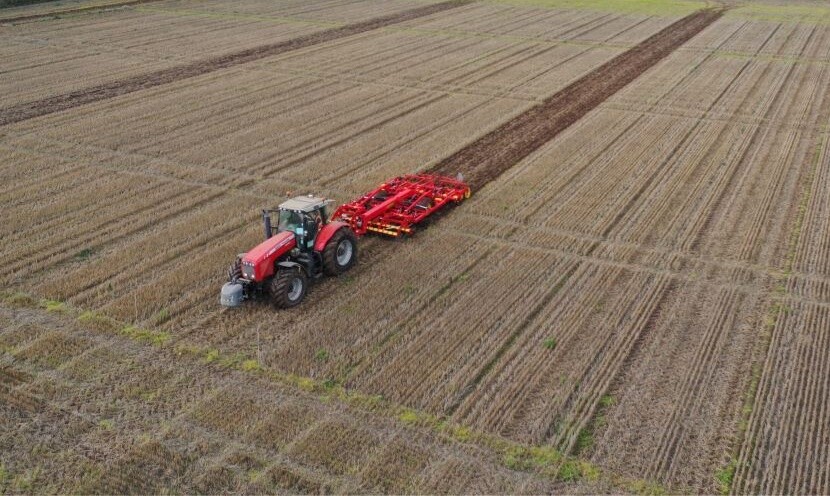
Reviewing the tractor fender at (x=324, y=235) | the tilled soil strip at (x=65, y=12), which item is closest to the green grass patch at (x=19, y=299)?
the tractor fender at (x=324, y=235)

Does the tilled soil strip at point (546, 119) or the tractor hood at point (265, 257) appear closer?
the tractor hood at point (265, 257)

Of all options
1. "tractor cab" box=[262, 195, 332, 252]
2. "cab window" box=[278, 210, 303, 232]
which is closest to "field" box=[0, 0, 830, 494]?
"tractor cab" box=[262, 195, 332, 252]

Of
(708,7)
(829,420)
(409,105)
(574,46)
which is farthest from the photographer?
(708,7)

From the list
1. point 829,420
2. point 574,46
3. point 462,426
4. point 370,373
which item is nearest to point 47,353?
point 370,373

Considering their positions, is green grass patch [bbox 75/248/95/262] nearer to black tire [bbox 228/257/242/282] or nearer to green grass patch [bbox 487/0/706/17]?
black tire [bbox 228/257/242/282]

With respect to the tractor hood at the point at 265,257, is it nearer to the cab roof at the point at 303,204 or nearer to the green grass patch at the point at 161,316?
the cab roof at the point at 303,204

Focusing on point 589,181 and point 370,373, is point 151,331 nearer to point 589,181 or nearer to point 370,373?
point 370,373

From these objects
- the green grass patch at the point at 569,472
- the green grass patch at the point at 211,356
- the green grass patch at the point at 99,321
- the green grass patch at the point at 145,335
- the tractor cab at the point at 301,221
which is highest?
the tractor cab at the point at 301,221

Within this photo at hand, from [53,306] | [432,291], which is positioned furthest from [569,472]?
[53,306]
